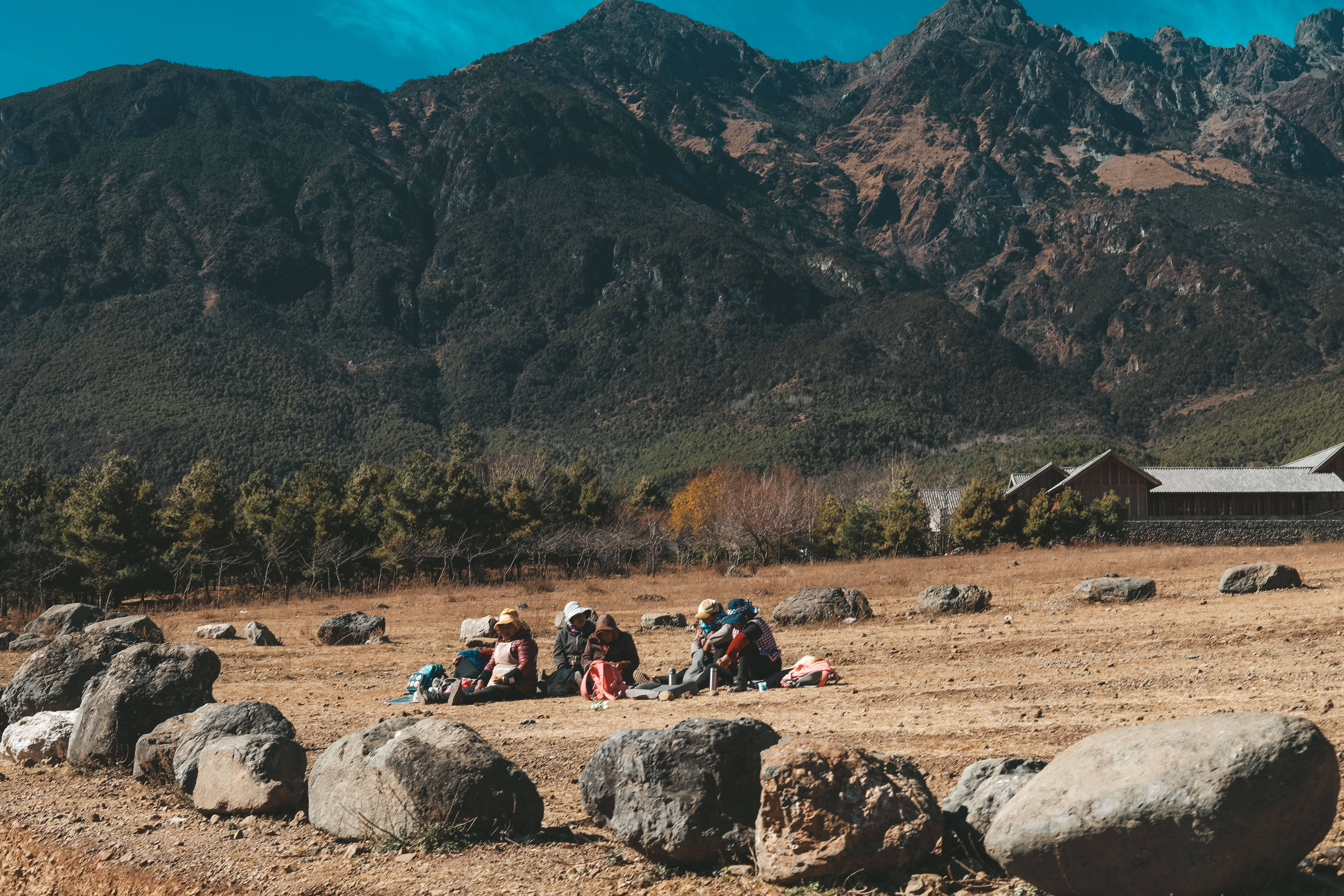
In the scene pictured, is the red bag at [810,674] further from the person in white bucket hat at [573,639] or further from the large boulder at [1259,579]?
the large boulder at [1259,579]

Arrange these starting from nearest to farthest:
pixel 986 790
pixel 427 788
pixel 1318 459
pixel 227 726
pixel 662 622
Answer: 1. pixel 986 790
2. pixel 427 788
3. pixel 227 726
4. pixel 662 622
5. pixel 1318 459

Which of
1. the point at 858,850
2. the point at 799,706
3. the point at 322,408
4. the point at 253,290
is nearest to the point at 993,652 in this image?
the point at 799,706

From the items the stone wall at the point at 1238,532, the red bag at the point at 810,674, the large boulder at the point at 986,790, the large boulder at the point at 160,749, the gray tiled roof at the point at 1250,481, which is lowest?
the stone wall at the point at 1238,532

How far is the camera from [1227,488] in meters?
66.9

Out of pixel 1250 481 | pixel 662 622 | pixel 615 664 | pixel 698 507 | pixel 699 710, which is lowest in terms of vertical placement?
pixel 662 622

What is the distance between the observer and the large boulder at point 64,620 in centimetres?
2298

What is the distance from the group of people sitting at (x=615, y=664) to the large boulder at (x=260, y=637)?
1063cm

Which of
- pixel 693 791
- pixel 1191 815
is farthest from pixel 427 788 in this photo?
pixel 1191 815

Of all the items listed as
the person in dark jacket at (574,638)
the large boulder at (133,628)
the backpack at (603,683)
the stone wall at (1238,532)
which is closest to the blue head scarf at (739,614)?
the backpack at (603,683)

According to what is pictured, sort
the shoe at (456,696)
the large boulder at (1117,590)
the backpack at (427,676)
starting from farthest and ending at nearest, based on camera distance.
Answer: the large boulder at (1117,590) < the backpack at (427,676) < the shoe at (456,696)

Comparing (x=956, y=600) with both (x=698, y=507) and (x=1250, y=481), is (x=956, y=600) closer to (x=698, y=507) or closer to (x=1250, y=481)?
(x=698, y=507)

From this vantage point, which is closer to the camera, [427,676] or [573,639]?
[427,676]

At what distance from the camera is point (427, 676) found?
14023 millimetres

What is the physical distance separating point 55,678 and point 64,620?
44.1 feet
